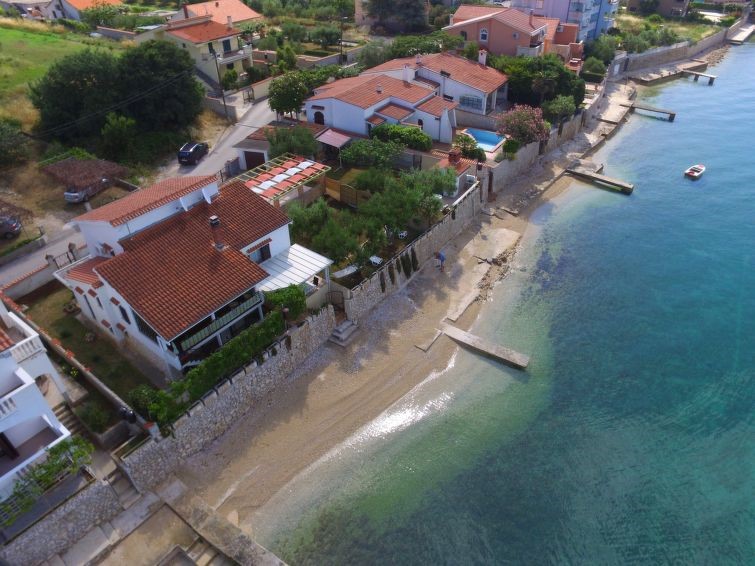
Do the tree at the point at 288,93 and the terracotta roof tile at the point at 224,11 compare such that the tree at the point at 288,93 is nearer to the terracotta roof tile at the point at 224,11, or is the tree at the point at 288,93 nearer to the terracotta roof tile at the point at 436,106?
the terracotta roof tile at the point at 436,106

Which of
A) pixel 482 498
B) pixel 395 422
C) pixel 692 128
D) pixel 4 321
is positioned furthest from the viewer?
pixel 692 128

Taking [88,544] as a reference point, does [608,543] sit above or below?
below

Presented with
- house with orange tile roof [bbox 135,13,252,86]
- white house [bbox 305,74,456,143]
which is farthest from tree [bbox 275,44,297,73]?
white house [bbox 305,74,456,143]

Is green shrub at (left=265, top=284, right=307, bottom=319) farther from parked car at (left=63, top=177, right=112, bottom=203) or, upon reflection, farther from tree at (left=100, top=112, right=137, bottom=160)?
tree at (left=100, top=112, right=137, bottom=160)

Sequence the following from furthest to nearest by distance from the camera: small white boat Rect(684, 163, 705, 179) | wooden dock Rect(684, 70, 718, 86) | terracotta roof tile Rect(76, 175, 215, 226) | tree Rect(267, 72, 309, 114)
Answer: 1. wooden dock Rect(684, 70, 718, 86)
2. small white boat Rect(684, 163, 705, 179)
3. tree Rect(267, 72, 309, 114)
4. terracotta roof tile Rect(76, 175, 215, 226)

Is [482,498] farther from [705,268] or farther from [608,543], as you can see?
[705,268]

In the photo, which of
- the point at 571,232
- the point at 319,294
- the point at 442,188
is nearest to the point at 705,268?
the point at 571,232
